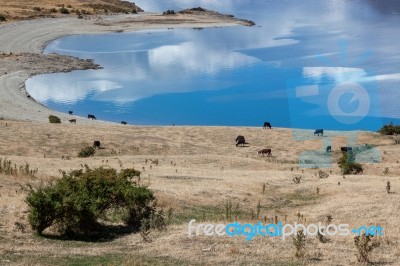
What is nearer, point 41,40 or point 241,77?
point 241,77

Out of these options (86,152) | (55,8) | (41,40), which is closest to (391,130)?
(86,152)

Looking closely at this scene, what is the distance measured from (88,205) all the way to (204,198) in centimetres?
624

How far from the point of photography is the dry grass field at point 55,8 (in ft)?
427

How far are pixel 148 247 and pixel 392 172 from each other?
65.2ft

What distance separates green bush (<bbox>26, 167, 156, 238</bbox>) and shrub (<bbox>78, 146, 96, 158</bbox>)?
17.3 metres

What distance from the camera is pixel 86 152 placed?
39.2 metres

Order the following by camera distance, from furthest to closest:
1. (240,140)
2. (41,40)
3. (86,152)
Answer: (41,40)
(240,140)
(86,152)

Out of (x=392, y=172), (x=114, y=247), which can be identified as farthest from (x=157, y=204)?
(x=392, y=172)

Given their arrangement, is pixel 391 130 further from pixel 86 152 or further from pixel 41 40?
pixel 41 40

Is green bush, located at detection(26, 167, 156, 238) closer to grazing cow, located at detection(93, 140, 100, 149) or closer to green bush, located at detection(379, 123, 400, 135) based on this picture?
grazing cow, located at detection(93, 140, 100, 149)

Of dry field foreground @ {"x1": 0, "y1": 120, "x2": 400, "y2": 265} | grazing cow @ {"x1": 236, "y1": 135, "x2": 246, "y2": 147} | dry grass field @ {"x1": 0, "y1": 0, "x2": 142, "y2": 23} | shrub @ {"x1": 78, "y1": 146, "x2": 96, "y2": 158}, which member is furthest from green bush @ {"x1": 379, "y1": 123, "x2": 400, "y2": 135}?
dry grass field @ {"x1": 0, "y1": 0, "x2": 142, "y2": 23}

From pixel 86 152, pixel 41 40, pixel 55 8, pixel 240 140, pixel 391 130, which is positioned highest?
pixel 55 8

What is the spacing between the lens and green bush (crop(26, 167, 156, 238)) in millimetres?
18328

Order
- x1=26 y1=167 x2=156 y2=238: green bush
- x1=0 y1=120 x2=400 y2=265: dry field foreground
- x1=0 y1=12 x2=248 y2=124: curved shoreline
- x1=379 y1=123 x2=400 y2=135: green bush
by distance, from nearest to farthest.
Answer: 1. x1=0 y1=120 x2=400 y2=265: dry field foreground
2. x1=26 y1=167 x2=156 y2=238: green bush
3. x1=379 y1=123 x2=400 y2=135: green bush
4. x1=0 y1=12 x2=248 y2=124: curved shoreline
